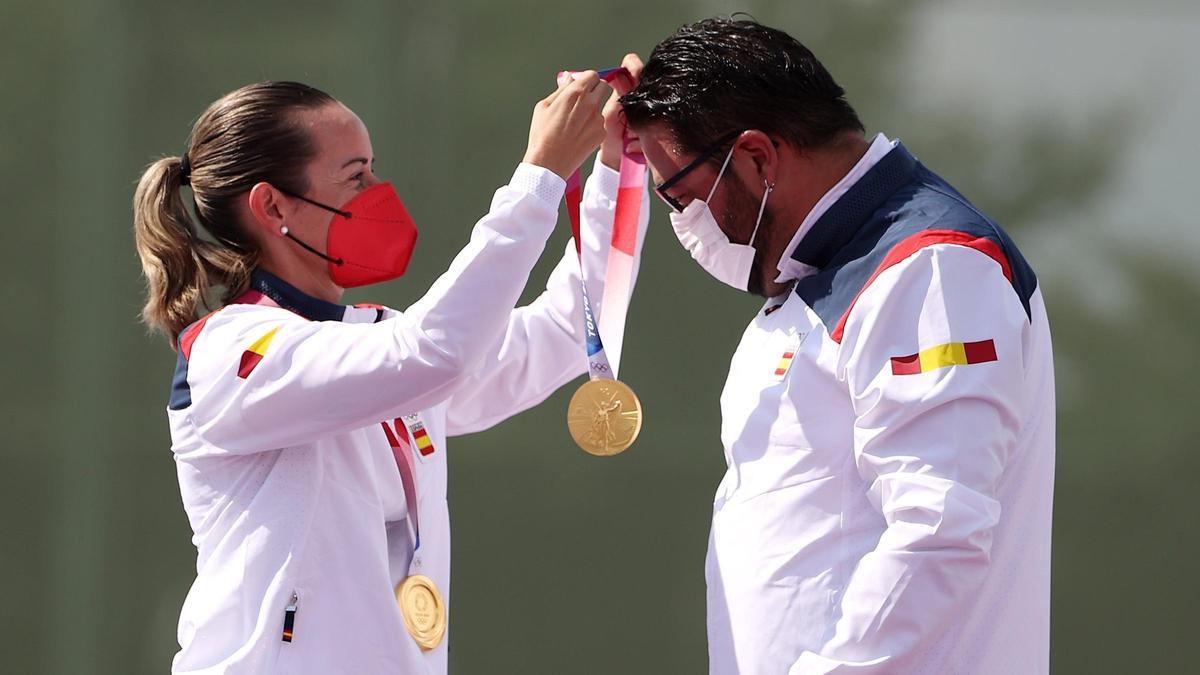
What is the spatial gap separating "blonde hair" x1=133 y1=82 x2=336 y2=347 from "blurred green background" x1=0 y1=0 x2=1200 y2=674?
1.94 m

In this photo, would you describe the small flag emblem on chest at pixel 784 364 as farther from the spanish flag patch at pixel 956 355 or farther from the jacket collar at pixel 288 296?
the jacket collar at pixel 288 296

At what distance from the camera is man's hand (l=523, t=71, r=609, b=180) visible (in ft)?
9.28

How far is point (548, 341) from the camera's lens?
3494 millimetres

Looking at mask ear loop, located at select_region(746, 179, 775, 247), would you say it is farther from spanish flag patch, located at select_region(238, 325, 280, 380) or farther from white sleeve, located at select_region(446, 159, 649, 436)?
spanish flag patch, located at select_region(238, 325, 280, 380)

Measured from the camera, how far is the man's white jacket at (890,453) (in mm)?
2301

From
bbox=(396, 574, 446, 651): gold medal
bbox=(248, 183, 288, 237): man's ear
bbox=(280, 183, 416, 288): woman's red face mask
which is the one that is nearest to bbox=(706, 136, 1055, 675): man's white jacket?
bbox=(396, 574, 446, 651): gold medal

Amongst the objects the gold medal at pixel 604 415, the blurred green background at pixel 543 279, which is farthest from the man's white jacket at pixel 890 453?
the blurred green background at pixel 543 279

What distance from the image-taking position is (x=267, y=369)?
2771 millimetres

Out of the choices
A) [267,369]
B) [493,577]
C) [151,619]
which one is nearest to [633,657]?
[493,577]

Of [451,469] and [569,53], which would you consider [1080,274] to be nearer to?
[569,53]

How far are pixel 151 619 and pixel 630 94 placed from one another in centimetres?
314

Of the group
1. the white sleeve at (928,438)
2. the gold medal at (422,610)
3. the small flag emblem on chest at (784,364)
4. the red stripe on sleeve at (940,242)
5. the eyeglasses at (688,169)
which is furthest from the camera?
the gold medal at (422,610)

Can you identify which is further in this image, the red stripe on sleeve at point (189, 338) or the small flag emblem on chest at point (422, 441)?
the small flag emblem on chest at point (422, 441)

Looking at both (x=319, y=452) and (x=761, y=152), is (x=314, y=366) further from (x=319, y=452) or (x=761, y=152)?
(x=761, y=152)
